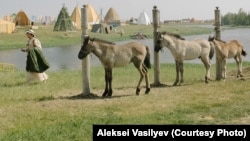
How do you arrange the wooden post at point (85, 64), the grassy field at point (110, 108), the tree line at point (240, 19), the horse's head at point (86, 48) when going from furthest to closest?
the tree line at point (240, 19), the wooden post at point (85, 64), the horse's head at point (86, 48), the grassy field at point (110, 108)

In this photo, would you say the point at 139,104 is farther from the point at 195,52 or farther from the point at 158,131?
the point at 195,52

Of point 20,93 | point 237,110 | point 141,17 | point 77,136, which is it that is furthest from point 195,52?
A: point 141,17

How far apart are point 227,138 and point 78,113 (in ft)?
12.1

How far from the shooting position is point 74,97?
10523 millimetres

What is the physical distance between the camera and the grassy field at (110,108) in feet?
23.6

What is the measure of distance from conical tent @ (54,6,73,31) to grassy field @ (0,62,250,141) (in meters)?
61.7

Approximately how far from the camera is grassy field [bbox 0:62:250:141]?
7.19m

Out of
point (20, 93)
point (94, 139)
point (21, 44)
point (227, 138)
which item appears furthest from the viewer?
point (21, 44)

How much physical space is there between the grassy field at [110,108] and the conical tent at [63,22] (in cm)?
6168

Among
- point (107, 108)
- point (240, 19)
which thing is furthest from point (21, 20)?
point (240, 19)

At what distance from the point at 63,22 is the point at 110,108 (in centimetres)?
6621

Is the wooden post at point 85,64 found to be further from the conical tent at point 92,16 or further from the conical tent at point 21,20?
the conical tent at point 92,16

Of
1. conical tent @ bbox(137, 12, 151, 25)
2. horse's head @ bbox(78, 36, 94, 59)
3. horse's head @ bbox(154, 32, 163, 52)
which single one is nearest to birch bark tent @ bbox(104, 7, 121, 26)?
conical tent @ bbox(137, 12, 151, 25)

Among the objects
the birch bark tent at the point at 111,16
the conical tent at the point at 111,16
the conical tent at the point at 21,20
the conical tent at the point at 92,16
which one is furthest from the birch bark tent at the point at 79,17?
the conical tent at the point at 111,16
